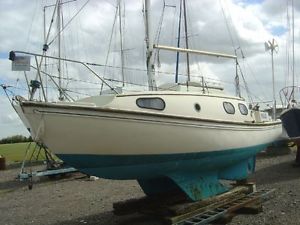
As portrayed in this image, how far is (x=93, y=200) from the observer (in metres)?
13.3

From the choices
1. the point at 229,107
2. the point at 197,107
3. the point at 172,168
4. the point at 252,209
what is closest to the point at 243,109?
the point at 229,107

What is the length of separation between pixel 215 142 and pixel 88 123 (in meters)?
2.96

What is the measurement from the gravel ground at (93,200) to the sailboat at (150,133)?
51.0 inches

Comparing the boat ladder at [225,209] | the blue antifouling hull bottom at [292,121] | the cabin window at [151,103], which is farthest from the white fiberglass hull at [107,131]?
the blue antifouling hull bottom at [292,121]

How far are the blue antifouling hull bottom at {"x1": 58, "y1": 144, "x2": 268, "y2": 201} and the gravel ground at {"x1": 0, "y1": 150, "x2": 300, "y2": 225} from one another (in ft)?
2.80

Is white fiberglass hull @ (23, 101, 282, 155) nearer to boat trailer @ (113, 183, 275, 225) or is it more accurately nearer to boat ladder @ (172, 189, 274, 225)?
boat trailer @ (113, 183, 275, 225)

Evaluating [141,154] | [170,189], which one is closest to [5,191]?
[170,189]

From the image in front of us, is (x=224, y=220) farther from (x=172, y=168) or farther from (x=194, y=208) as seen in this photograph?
(x=172, y=168)

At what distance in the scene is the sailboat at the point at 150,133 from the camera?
8055 millimetres

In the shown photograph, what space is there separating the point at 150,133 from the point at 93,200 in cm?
559

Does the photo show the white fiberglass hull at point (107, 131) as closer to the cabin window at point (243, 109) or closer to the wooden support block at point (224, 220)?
the wooden support block at point (224, 220)

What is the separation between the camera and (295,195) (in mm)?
11531

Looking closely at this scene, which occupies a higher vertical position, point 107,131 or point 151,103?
point 151,103

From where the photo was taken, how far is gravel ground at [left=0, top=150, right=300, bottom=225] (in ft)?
32.8
